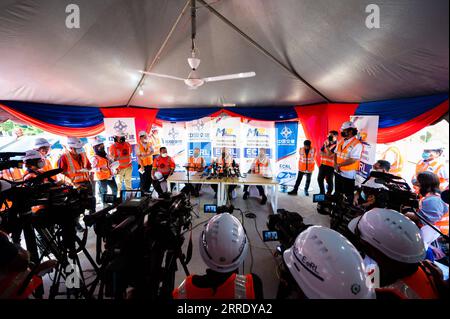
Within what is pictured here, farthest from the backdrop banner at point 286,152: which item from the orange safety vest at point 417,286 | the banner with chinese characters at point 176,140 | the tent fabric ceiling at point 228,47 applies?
the orange safety vest at point 417,286

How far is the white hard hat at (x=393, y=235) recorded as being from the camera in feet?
2.49

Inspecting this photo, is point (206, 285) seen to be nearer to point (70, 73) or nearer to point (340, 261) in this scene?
point (340, 261)

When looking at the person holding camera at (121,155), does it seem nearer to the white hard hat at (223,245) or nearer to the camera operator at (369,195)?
the white hard hat at (223,245)

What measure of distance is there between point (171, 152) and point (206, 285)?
4.65m

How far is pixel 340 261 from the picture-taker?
58 cm

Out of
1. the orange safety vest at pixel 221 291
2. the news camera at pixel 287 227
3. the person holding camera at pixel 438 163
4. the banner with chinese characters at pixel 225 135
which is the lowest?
the orange safety vest at pixel 221 291

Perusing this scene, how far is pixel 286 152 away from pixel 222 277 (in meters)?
4.55

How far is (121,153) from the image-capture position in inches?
148

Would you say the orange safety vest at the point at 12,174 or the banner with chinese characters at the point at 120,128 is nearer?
the orange safety vest at the point at 12,174

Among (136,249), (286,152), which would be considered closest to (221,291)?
(136,249)

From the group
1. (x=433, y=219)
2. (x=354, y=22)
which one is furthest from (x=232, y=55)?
(x=433, y=219)

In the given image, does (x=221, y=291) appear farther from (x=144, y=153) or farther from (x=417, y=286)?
(x=144, y=153)

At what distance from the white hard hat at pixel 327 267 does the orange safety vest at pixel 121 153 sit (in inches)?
164

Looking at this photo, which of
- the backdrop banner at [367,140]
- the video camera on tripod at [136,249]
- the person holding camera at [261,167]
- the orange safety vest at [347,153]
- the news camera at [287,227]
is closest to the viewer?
the video camera on tripod at [136,249]
